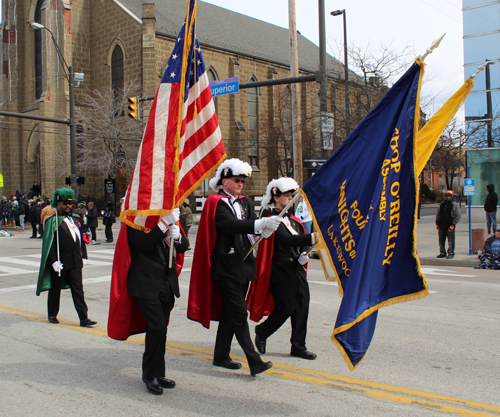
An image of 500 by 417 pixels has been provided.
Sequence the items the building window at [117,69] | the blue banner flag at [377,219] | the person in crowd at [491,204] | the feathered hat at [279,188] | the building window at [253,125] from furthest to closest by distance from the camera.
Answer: the building window at [253,125]
the building window at [117,69]
the person in crowd at [491,204]
the feathered hat at [279,188]
the blue banner flag at [377,219]

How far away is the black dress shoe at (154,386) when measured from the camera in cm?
445

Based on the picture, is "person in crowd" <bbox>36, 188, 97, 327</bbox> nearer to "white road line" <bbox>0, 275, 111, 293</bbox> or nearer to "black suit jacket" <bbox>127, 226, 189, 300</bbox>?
"black suit jacket" <bbox>127, 226, 189, 300</bbox>

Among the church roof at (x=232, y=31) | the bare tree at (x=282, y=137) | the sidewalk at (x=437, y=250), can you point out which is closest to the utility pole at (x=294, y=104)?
the sidewalk at (x=437, y=250)

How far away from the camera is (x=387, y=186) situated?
3934 millimetres

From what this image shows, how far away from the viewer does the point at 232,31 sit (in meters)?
42.8

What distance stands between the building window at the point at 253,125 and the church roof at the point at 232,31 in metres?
2.94

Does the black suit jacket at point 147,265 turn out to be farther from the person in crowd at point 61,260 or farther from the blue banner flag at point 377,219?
the person in crowd at point 61,260

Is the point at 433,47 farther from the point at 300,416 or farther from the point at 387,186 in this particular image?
the point at 300,416

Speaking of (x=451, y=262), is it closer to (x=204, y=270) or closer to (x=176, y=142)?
(x=204, y=270)

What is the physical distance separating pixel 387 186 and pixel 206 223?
1.72m

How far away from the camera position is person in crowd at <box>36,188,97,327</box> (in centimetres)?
709

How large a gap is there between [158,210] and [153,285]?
66 centimetres

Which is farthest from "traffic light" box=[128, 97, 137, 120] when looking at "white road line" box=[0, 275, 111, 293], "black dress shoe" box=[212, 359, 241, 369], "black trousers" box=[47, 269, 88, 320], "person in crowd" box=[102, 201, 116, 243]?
"black dress shoe" box=[212, 359, 241, 369]

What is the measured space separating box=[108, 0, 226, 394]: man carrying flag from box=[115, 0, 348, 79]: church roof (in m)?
31.1
